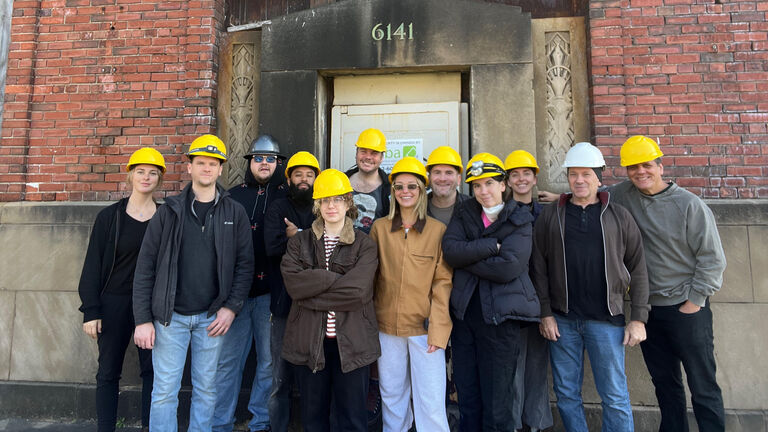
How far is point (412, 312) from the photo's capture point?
3.05 metres

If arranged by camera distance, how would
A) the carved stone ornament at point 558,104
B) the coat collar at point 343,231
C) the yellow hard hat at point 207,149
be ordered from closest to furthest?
the coat collar at point 343,231
the yellow hard hat at point 207,149
the carved stone ornament at point 558,104

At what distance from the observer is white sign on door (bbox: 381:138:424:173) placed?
470 cm

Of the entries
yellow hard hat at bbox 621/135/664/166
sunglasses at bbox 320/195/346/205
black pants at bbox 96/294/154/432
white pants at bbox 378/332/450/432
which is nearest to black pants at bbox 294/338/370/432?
white pants at bbox 378/332/450/432

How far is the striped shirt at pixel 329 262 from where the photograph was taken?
2926 millimetres

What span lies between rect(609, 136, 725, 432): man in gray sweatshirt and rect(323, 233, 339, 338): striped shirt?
8.19ft

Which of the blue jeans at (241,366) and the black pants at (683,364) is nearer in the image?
the black pants at (683,364)

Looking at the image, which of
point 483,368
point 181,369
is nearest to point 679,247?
point 483,368

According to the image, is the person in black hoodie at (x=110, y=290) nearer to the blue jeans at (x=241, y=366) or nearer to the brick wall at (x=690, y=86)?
the blue jeans at (x=241, y=366)

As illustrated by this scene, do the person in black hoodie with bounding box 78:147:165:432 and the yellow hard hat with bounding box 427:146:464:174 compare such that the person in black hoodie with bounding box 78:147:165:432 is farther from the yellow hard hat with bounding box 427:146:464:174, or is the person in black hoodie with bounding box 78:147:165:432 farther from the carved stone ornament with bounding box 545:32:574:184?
the carved stone ornament with bounding box 545:32:574:184

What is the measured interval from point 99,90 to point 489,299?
500 cm

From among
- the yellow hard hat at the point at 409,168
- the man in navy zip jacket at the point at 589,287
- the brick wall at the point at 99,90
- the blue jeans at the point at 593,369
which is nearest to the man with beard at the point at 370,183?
the yellow hard hat at the point at 409,168

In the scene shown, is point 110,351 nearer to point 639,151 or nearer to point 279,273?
point 279,273

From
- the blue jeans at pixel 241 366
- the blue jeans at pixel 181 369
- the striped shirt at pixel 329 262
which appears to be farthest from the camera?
the blue jeans at pixel 241 366

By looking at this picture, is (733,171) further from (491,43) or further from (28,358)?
(28,358)
